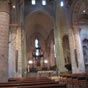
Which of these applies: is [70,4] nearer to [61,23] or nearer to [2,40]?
[61,23]

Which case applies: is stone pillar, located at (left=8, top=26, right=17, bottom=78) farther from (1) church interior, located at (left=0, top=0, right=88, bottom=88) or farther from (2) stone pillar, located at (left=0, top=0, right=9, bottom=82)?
(2) stone pillar, located at (left=0, top=0, right=9, bottom=82)

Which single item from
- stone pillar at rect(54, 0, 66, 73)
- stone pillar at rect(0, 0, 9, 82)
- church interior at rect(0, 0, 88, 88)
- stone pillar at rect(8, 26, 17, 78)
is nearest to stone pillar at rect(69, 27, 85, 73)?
church interior at rect(0, 0, 88, 88)

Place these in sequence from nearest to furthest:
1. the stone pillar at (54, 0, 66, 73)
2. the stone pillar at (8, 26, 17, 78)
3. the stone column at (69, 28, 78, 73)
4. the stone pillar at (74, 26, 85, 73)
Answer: the stone pillar at (8, 26, 17, 78) < the stone pillar at (74, 26, 85, 73) < the stone column at (69, 28, 78, 73) < the stone pillar at (54, 0, 66, 73)

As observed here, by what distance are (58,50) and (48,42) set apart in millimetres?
12389

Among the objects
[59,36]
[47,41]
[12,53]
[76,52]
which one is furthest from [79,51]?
[47,41]

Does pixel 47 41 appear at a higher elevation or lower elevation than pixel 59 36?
higher

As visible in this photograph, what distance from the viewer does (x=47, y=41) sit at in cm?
3322

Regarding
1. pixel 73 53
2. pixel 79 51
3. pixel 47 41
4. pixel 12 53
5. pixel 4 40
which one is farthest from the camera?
pixel 47 41

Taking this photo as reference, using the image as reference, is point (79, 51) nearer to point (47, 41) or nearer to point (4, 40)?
point (4, 40)

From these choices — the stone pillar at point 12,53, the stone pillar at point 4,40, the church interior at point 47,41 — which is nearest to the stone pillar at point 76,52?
the church interior at point 47,41

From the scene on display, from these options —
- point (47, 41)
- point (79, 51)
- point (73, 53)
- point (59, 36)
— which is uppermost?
point (47, 41)

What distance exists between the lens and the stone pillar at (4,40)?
7.18 metres

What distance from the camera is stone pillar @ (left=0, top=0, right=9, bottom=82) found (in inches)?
283

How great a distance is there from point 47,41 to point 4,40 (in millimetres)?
25758
